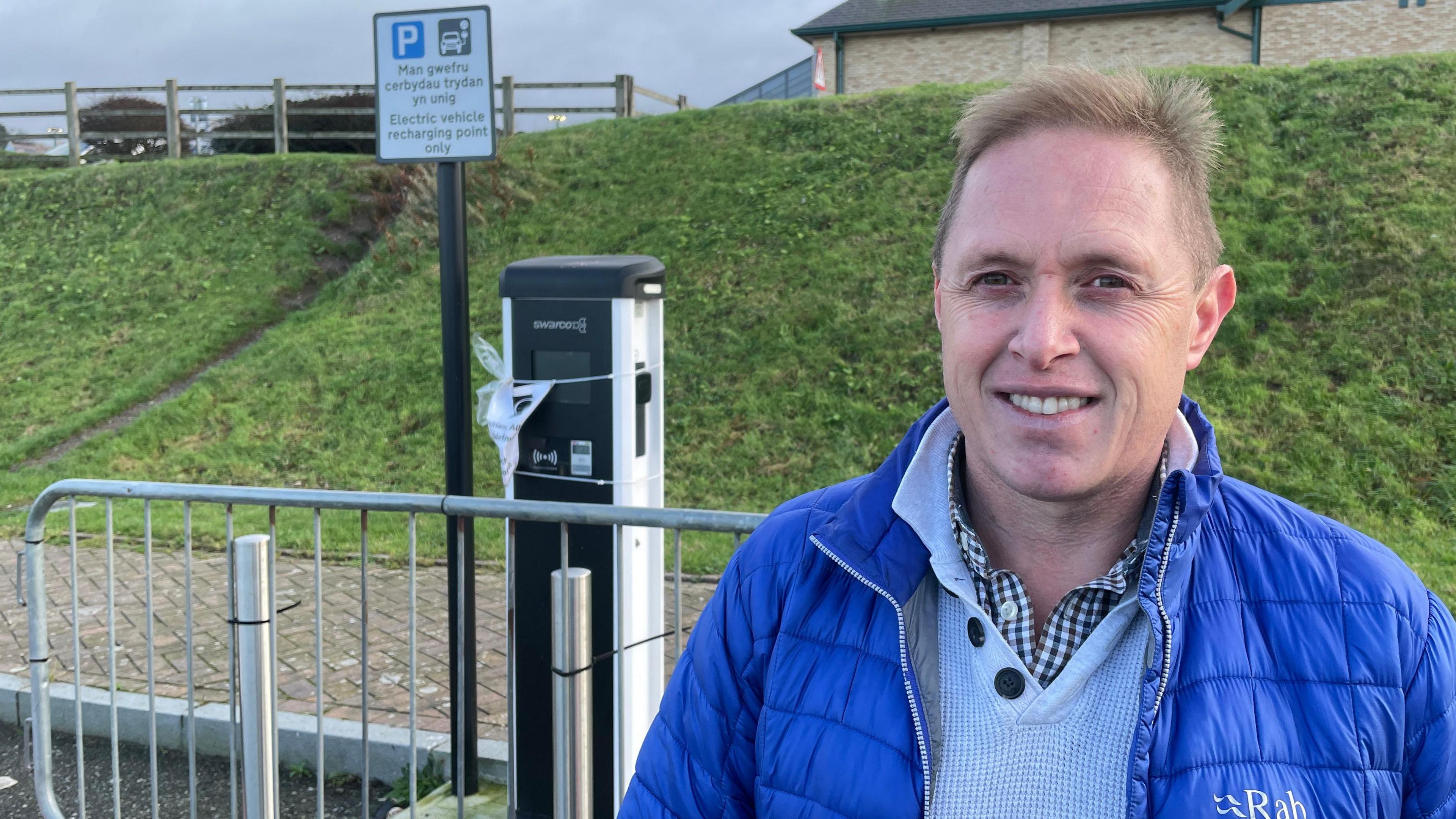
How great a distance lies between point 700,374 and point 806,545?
852 centimetres

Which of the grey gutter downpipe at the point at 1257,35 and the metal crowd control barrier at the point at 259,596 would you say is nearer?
the metal crowd control barrier at the point at 259,596

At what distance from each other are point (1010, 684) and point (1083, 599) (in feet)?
0.56

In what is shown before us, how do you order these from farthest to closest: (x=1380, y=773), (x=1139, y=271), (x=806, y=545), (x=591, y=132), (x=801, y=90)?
(x=801, y=90) < (x=591, y=132) < (x=806, y=545) < (x=1139, y=271) < (x=1380, y=773)

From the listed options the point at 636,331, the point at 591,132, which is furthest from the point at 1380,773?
the point at 591,132

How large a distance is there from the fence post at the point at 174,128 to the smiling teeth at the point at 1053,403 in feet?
71.3

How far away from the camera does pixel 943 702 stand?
1.54m

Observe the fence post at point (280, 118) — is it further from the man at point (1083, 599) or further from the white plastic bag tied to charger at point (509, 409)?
the man at point (1083, 599)

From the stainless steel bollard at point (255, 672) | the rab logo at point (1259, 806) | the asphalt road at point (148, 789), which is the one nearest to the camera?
the rab logo at point (1259, 806)

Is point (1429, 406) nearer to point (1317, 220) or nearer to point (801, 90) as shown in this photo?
point (1317, 220)

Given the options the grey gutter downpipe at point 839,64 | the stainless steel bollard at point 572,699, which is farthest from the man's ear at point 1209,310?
the grey gutter downpipe at point 839,64

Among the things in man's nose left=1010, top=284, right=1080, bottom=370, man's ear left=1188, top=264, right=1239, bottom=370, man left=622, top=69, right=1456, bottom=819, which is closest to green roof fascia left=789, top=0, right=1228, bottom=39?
man's ear left=1188, top=264, right=1239, bottom=370

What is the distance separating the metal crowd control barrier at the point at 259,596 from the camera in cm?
305

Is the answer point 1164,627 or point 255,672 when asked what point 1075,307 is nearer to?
point 1164,627

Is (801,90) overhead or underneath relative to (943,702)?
overhead
